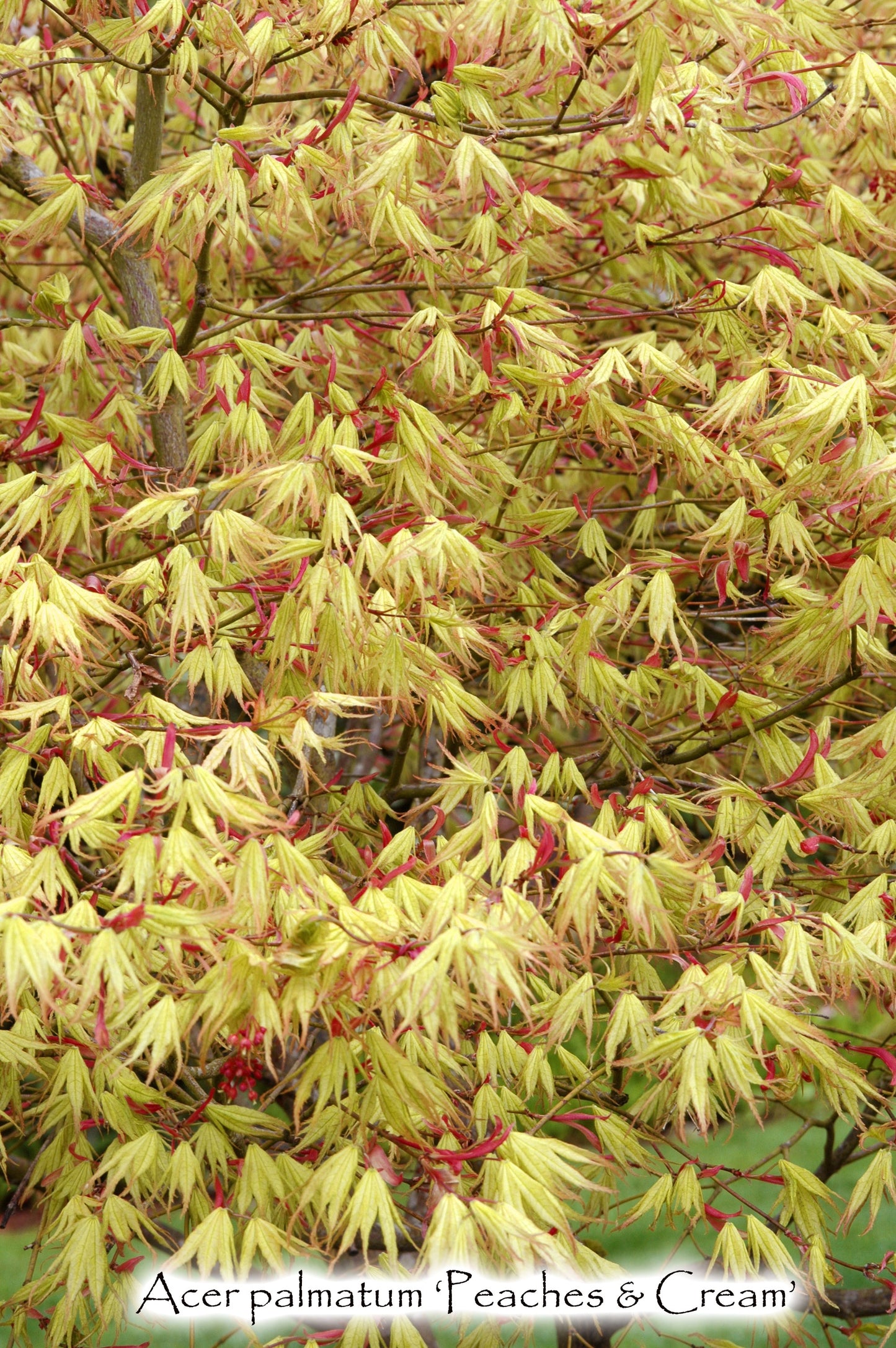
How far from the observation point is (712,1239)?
3820mm

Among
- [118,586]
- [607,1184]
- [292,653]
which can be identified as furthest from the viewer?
[118,586]

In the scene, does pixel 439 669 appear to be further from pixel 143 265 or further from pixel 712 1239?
pixel 712 1239

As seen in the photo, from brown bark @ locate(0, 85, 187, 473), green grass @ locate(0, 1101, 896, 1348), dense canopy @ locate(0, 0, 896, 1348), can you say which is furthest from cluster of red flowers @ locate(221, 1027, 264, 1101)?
green grass @ locate(0, 1101, 896, 1348)

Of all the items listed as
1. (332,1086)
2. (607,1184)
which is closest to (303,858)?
(332,1086)

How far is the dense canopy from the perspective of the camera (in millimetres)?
1532

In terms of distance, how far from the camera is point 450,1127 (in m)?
1.70

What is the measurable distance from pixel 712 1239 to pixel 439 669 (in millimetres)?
2746

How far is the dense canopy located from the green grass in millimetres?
1504

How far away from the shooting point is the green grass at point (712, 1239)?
388cm

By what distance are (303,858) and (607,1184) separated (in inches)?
34.1

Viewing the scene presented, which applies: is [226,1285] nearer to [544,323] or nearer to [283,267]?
[544,323]

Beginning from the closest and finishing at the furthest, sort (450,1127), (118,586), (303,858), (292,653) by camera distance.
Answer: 1. (303,858)
2. (450,1127)
3. (292,653)
4. (118,586)

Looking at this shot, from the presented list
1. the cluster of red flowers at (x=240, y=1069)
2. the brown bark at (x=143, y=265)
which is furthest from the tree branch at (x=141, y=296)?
the cluster of red flowers at (x=240, y=1069)

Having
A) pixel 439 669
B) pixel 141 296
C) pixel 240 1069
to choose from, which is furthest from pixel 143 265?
pixel 240 1069
